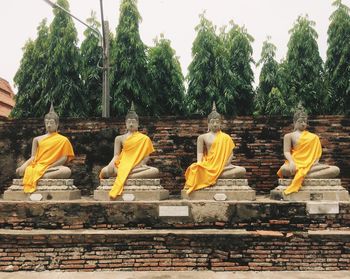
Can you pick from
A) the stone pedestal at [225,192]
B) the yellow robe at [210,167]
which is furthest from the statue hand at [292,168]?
the yellow robe at [210,167]

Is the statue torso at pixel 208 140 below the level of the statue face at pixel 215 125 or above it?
below

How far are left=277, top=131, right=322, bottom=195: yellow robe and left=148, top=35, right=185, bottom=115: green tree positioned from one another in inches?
389

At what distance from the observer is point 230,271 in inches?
256

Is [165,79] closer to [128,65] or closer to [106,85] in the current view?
[128,65]

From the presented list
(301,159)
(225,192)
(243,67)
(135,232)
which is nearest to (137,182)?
(135,232)

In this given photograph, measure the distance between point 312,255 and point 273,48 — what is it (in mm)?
13054

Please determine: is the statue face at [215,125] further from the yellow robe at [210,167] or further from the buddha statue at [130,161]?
the buddha statue at [130,161]

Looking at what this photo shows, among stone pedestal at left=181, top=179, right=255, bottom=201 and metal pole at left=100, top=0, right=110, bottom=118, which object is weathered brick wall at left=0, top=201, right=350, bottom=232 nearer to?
stone pedestal at left=181, top=179, right=255, bottom=201

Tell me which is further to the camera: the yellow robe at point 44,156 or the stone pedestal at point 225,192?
the yellow robe at point 44,156

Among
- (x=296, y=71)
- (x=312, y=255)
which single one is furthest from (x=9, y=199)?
(x=296, y=71)

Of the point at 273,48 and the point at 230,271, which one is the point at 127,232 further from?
the point at 273,48

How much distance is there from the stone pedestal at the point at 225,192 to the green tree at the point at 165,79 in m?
10.2

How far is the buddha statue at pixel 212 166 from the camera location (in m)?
7.41

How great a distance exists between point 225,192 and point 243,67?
450 inches
